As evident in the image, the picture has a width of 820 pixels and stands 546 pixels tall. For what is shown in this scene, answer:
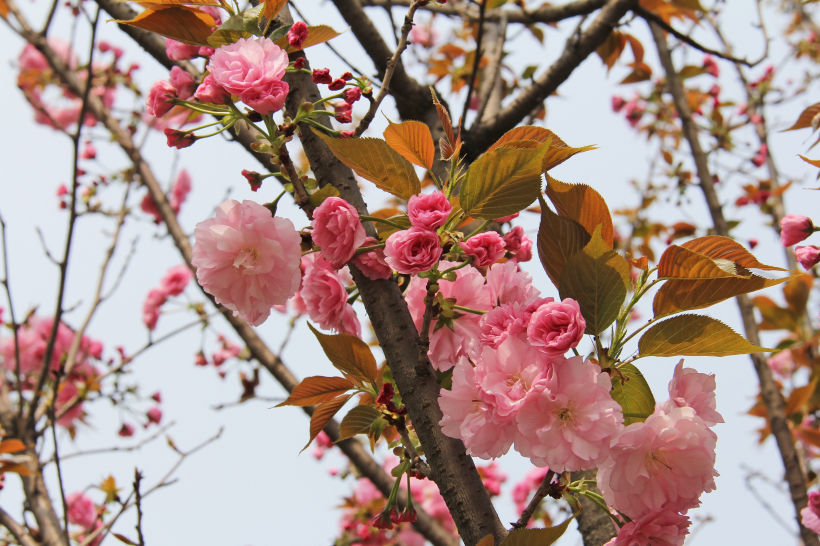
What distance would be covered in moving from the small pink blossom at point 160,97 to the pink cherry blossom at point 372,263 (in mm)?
404

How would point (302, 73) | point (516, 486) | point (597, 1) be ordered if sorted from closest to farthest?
point (302, 73)
point (597, 1)
point (516, 486)

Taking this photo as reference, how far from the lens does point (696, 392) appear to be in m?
0.62

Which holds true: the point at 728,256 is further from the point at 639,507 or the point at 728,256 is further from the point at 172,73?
the point at 172,73

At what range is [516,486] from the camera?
3297mm

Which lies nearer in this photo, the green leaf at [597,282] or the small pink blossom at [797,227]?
the green leaf at [597,282]

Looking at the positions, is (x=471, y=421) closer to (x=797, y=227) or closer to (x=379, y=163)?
(x=379, y=163)

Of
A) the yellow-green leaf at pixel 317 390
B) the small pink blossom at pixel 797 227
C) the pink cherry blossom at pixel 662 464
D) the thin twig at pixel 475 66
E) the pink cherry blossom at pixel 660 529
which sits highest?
the thin twig at pixel 475 66

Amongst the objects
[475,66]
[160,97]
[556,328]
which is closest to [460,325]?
[556,328]

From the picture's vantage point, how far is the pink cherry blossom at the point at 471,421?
0.59 metres

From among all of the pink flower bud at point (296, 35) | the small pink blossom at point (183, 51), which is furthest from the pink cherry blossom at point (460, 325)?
the small pink blossom at point (183, 51)

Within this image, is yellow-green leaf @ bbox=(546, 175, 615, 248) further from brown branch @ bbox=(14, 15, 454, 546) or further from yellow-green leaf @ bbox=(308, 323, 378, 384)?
brown branch @ bbox=(14, 15, 454, 546)

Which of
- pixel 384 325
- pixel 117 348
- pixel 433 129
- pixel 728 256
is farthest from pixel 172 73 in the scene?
pixel 117 348

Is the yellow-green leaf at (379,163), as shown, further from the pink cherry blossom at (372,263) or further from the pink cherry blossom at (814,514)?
the pink cherry blossom at (814,514)

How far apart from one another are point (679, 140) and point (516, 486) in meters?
2.69
